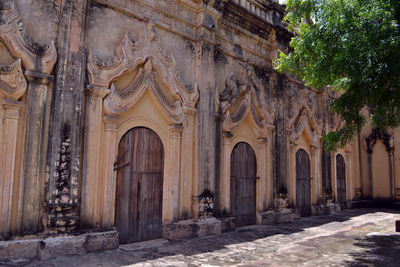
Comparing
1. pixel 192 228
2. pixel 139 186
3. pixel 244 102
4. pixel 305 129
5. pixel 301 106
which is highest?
pixel 301 106

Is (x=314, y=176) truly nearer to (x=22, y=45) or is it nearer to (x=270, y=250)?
(x=270, y=250)

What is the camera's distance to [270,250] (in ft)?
20.7

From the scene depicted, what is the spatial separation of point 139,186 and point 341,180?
385 inches

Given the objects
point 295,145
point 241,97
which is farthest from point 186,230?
point 295,145

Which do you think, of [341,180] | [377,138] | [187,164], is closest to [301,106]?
[341,180]

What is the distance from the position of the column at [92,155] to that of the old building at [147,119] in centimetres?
2

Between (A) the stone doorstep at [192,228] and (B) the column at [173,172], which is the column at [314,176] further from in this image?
(B) the column at [173,172]

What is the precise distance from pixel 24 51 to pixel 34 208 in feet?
8.23

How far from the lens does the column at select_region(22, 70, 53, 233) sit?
206 inches

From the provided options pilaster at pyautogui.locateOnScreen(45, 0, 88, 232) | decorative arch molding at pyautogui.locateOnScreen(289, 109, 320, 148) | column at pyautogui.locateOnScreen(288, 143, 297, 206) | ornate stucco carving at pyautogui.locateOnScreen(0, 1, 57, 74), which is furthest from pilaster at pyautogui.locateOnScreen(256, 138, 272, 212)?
ornate stucco carving at pyautogui.locateOnScreen(0, 1, 57, 74)

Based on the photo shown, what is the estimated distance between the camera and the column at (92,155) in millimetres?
5828

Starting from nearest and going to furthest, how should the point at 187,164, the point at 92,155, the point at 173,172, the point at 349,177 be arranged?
the point at 92,155, the point at 173,172, the point at 187,164, the point at 349,177

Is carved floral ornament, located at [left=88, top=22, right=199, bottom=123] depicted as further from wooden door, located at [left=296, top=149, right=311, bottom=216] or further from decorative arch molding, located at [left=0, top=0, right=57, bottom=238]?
wooden door, located at [left=296, top=149, right=311, bottom=216]

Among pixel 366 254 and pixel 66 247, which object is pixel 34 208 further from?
pixel 366 254
